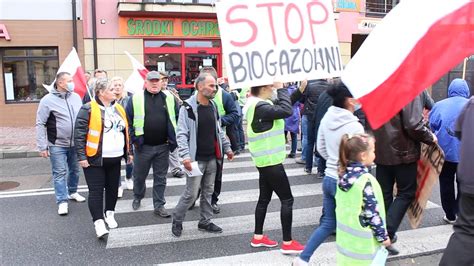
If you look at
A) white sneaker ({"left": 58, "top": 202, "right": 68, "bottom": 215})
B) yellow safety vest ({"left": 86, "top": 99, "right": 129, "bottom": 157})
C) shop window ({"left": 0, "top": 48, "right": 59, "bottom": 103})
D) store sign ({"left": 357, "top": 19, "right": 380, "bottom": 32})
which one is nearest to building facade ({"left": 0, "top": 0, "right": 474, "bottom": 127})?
shop window ({"left": 0, "top": 48, "right": 59, "bottom": 103})

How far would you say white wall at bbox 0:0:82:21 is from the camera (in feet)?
45.6

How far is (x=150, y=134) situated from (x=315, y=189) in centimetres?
289

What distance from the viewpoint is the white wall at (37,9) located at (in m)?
13.9

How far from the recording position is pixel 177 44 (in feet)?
50.2

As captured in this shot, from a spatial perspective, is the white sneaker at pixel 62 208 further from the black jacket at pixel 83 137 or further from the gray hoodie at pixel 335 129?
the gray hoodie at pixel 335 129

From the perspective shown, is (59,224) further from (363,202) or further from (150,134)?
(363,202)

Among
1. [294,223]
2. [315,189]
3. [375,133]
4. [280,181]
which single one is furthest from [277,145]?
[315,189]

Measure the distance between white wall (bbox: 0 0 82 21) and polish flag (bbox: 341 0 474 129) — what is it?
13740 millimetres

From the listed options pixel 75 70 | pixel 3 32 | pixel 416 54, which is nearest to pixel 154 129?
pixel 75 70

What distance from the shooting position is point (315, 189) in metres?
Result: 6.77

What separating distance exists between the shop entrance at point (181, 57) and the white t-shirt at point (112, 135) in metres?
10.3

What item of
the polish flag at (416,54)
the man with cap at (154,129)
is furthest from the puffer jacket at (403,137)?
the man with cap at (154,129)

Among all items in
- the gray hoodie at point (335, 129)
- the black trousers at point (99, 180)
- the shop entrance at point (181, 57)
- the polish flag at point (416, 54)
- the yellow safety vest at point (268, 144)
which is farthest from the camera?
the shop entrance at point (181, 57)

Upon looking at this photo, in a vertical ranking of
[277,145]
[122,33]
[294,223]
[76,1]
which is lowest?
[294,223]
